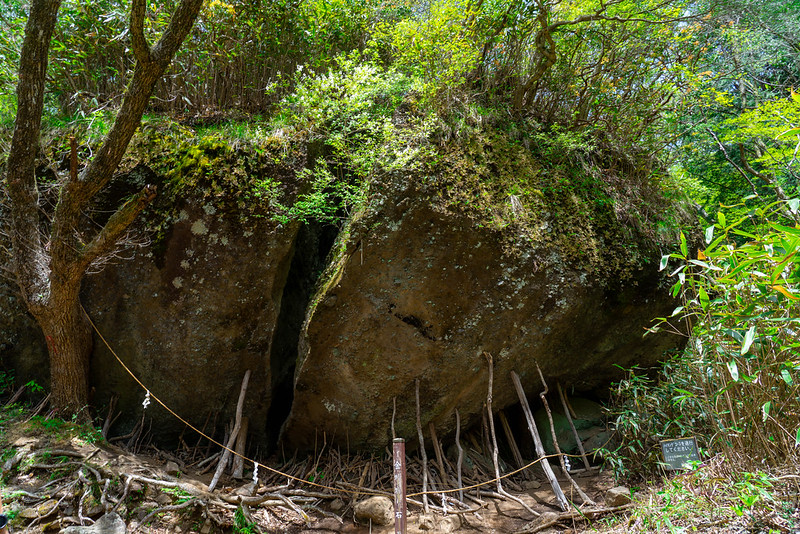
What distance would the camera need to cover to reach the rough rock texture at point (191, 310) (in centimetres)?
441

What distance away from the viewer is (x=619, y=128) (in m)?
5.05

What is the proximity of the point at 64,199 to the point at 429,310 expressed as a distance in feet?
11.0

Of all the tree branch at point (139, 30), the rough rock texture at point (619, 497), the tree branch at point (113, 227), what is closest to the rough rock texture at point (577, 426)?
the rough rock texture at point (619, 497)

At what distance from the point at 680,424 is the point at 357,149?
12.3 feet

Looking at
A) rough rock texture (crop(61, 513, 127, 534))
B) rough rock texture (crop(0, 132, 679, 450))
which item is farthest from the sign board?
rough rock texture (crop(61, 513, 127, 534))

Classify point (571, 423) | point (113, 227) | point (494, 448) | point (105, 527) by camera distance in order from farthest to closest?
point (571, 423), point (494, 448), point (113, 227), point (105, 527)

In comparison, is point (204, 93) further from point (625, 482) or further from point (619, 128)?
point (625, 482)

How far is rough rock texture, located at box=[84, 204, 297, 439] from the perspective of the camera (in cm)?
441

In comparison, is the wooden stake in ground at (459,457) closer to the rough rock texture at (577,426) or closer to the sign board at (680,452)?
the rough rock texture at (577,426)

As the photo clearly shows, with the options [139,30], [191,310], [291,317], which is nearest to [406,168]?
[291,317]

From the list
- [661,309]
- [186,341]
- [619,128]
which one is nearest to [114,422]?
[186,341]

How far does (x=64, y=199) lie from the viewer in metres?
3.84

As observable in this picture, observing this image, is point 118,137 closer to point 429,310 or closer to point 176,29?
point 176,29

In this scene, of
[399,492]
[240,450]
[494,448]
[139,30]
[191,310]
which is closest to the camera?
[399,492]
